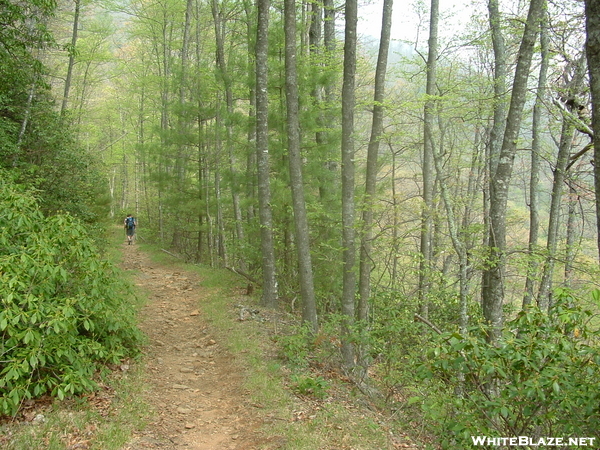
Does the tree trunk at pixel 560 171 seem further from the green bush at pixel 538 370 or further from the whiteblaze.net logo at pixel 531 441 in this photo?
the green bush at pixel 538 370

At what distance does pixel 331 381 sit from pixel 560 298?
13.1 ft

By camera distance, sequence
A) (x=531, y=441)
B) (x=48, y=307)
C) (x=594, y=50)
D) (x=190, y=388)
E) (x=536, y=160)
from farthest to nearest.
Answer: (x=536, y=160), (x=190, y=388), (x=48, y=307), (x=531, y=441), (x=594, y=50)

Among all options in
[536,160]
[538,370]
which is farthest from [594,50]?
[536,160]

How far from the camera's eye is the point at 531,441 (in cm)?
367

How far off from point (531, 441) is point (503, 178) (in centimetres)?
420

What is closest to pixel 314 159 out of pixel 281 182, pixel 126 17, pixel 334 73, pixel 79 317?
pixel 281 182

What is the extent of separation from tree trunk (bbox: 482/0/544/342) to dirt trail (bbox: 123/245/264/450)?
162 inches

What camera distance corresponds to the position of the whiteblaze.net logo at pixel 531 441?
312cm

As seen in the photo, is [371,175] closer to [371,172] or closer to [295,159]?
[371,172]

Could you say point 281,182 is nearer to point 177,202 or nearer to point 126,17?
point 177,202

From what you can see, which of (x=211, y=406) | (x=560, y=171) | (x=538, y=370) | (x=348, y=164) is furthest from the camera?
(x=560, y=171)

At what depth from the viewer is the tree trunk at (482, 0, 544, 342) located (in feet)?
20.5

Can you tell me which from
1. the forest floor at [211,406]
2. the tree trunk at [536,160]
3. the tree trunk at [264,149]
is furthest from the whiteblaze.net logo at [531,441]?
the tree trunk at [264,149]

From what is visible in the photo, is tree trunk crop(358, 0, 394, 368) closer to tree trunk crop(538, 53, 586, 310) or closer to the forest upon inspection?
the forest
